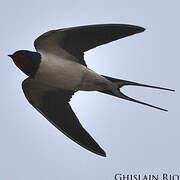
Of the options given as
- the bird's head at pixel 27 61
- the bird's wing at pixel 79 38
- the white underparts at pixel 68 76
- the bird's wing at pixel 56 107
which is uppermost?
the bird's wing at pixel 79 38

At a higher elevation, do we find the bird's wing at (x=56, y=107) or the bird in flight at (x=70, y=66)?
the bird in flight at (x=70, y=66)

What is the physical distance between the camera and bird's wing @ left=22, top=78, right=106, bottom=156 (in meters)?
4.58

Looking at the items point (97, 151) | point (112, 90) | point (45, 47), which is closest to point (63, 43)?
point (45, 47)

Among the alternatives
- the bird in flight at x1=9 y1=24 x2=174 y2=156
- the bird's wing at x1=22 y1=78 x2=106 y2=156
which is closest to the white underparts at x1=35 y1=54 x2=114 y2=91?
the bird in flight at x1=9 y1=24 x2=174 y2=156

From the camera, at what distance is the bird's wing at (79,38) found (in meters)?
4.18

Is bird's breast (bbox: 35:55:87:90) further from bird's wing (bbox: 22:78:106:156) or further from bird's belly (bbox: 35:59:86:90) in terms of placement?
bird's wing (bbox: 22:78:106:156)

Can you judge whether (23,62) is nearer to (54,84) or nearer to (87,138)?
(54,84)

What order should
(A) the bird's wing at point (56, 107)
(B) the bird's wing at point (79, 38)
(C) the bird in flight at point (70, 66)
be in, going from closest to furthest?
(B) the bird's wing at point (79, 38) < (C) the bird in flight at point (70, 66) < (A) the bird's wing at point (56, 107)

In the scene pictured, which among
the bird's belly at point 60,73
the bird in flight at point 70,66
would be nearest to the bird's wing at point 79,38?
the bird in flight at point 70,66

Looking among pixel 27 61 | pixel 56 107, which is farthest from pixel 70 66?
pixel 56 107

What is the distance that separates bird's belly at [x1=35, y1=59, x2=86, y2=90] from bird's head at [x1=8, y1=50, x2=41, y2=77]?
3 cm

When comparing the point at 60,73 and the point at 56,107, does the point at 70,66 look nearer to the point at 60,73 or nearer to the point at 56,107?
the point at 60,73

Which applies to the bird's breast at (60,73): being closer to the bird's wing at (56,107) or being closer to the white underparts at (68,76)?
the white underparts at (68,76)

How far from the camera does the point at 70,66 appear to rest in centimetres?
440
